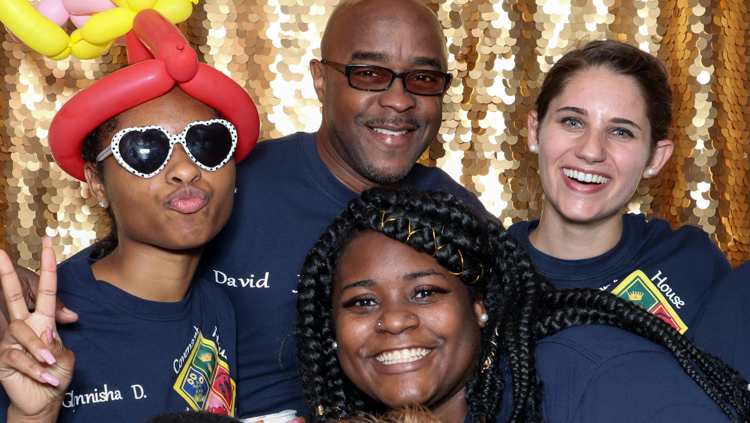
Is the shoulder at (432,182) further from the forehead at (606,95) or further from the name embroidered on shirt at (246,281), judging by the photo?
the name embroidered on shirt at (246,281)

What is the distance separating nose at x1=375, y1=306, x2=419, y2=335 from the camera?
152 centimetres

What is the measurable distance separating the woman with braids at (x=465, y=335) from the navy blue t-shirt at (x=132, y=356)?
0.82 ft

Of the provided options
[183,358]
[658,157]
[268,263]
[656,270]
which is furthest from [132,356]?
[658,157]

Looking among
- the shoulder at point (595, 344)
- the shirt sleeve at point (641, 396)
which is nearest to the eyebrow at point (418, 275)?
the shoulder at point (595, 344)

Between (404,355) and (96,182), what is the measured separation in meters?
0.82

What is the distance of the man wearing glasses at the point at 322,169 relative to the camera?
6.84 ft

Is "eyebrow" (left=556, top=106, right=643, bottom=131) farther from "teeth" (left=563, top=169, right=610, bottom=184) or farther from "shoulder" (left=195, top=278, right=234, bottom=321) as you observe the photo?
"shoulder" (left=195, top=278, right=234, bottom=321)

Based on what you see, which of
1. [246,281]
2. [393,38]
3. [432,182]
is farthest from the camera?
[432,182]

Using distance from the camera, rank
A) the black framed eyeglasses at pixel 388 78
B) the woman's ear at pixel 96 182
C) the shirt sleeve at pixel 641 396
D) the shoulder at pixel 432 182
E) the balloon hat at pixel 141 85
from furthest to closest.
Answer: the shoulder at pixel 432 182 < the black framed eyeglasses at pixel 388 78 < the woman's ear at pixel 96 182 < the balloon hat at pixel 141 85 < the shirt sleeve at pixel 641 396

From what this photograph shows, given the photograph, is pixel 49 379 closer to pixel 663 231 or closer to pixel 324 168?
Result: pixel 324 168

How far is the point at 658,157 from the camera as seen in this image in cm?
210

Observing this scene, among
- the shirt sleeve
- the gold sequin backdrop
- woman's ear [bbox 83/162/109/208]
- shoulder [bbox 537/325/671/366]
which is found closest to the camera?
the shirt sleeve

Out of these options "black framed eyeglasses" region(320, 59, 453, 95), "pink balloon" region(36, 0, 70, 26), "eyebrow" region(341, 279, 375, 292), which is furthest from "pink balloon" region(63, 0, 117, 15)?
"eyebrow" region(341, 279, 375, 292)

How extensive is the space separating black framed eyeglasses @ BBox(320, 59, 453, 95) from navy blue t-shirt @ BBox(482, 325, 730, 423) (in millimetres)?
920
